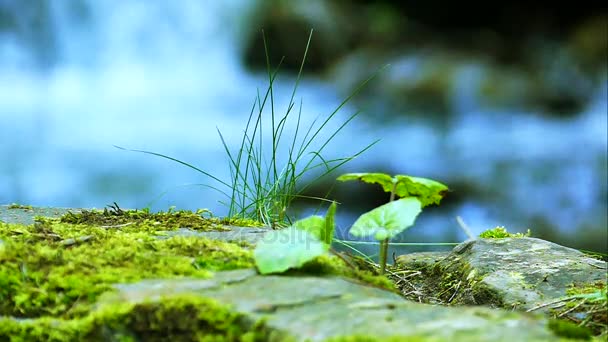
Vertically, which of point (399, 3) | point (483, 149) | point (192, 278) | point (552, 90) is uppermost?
point (399, 3)

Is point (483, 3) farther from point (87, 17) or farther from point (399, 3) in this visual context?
point (87, 17)

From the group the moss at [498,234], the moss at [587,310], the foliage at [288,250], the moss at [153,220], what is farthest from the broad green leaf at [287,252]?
the moss at [498,234]

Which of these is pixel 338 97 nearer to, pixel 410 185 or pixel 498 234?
pixel 498 234

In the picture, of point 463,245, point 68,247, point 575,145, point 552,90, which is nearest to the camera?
point 68,247

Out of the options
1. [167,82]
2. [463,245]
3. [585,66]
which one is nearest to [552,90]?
[585,66]

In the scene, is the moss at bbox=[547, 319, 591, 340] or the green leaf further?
the green leaf

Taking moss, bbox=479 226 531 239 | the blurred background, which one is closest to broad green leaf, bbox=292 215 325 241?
moss, bbox=479 226 531 239

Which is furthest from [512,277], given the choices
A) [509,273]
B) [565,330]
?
[565,330]

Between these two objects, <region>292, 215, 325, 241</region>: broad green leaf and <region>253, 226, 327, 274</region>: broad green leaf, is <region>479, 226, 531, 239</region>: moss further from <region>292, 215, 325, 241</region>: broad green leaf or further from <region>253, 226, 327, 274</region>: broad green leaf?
<region>253, 226, 327, 274</region>: broad green leaf
